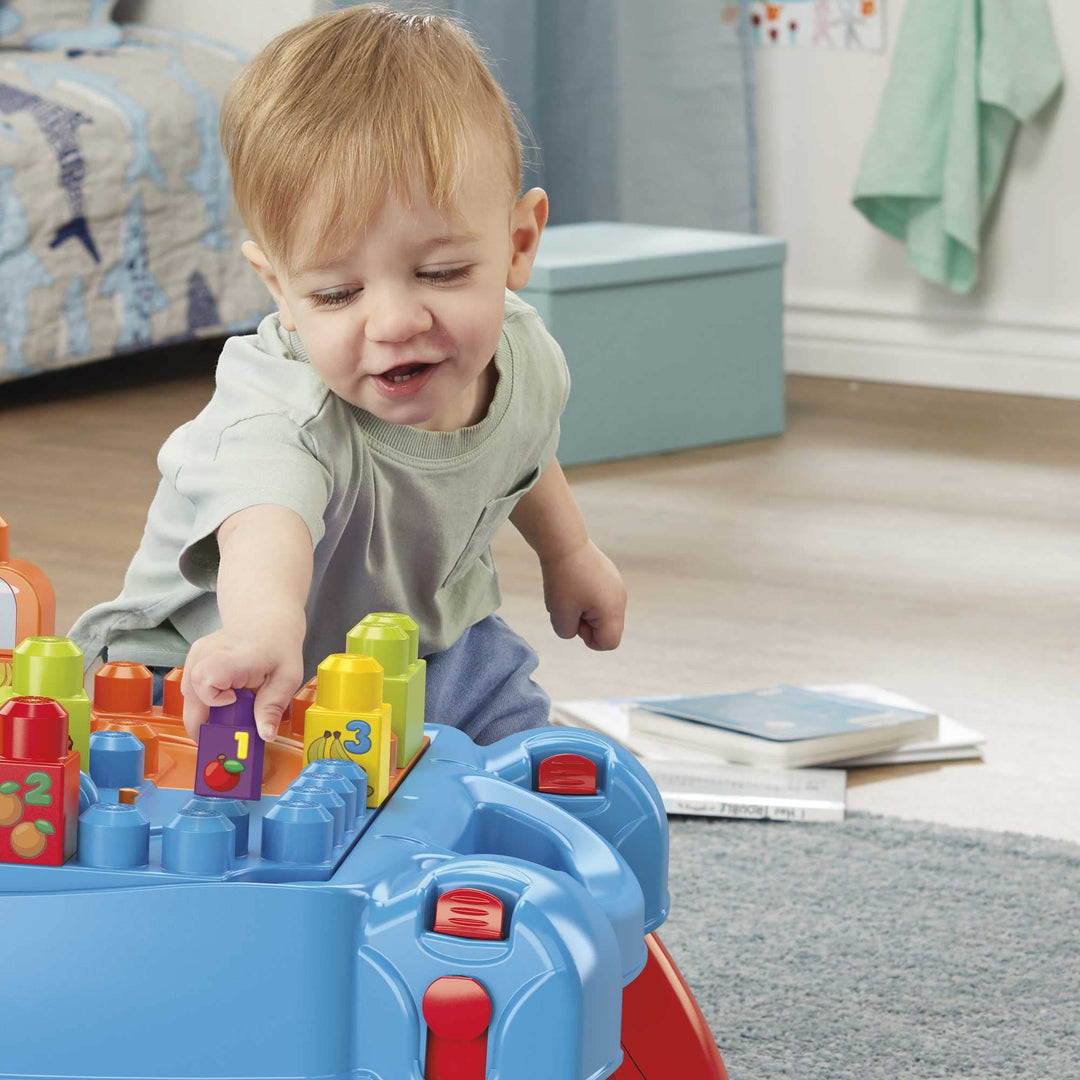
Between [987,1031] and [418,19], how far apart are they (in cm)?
57

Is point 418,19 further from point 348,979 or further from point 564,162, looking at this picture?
point 564,162

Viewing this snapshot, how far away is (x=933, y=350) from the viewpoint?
288 cm

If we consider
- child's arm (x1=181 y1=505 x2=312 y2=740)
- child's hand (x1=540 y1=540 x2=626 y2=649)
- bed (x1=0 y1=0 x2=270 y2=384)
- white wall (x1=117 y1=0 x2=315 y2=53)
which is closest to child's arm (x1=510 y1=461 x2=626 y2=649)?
child's hand (x1=540 y1=540 x2=626 y2=649)

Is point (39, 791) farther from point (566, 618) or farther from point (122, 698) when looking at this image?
point (566, 618)

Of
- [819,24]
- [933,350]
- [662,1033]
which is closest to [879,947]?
[662,1033]

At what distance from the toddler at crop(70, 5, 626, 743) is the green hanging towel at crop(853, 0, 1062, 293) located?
182cm

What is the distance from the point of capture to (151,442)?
2330 mm

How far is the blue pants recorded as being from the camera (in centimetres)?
99

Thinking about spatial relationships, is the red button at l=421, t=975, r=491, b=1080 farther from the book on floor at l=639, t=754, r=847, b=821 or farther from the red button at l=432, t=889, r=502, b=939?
the book on floor at l=639, t=754, r=847, b=821

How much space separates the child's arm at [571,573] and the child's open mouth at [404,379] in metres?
0.19

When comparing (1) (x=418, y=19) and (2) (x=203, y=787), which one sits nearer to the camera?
(2) (x=203, y=787)

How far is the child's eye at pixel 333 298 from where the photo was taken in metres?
0.79

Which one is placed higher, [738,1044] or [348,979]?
[348,979]

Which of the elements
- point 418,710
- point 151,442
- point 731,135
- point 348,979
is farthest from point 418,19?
point 731,135
